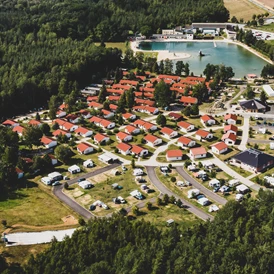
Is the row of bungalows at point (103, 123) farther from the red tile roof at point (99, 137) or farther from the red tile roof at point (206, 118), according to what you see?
the red tile roof at point (206, 118)

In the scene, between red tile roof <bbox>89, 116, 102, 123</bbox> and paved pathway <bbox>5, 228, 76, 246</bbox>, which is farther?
red tile roof <bbox>89, 116, 102, 123</bbox>

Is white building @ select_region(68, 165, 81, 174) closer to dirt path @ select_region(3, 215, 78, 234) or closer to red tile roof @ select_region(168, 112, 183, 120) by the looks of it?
dirt path @ select_region(3, 215, 78, 234)

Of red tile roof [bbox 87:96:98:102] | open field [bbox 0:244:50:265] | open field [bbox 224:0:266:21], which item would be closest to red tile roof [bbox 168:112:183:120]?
red tile roof [bbox 87:96:98:102]

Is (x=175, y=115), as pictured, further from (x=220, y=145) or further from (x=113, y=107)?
(x=220, y=145)

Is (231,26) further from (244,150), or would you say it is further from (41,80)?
(244,150)

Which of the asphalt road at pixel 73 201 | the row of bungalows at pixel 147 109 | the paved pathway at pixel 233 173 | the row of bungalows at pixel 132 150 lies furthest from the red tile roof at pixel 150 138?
the row of bungalows at pixel 147 109
